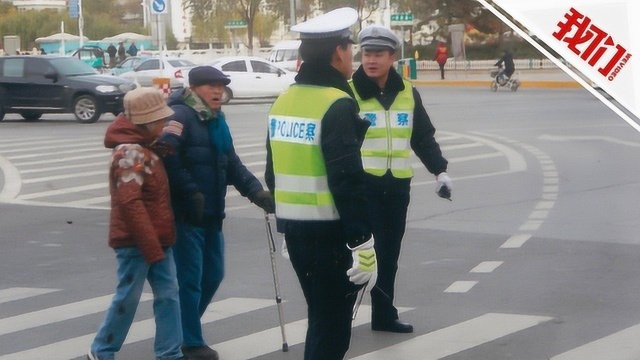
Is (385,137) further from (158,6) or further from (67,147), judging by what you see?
(158,6)

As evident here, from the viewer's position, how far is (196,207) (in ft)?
22.1

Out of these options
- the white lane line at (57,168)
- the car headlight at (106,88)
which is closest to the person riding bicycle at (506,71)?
the car headlight at (106,88)

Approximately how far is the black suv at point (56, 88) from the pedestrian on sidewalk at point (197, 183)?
2235cm

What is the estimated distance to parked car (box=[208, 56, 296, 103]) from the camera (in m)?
39.2

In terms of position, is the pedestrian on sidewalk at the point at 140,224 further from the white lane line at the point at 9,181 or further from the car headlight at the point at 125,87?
the car headlight at the point at 125,87

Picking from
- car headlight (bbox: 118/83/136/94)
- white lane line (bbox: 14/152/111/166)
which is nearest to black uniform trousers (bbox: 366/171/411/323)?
white lane line (bbox: 14/152/111/166)

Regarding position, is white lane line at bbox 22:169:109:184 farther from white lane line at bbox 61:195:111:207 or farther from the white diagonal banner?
the white diagonal banner

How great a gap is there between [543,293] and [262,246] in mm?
3421

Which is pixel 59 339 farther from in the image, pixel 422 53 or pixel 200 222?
pixel 422 53

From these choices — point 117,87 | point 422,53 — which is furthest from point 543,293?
point 422,53

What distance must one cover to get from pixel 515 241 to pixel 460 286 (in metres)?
2.29

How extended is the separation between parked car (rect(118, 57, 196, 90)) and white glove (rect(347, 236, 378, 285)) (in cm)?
3414

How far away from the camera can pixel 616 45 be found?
4.02 metres

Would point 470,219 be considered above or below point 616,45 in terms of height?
below
